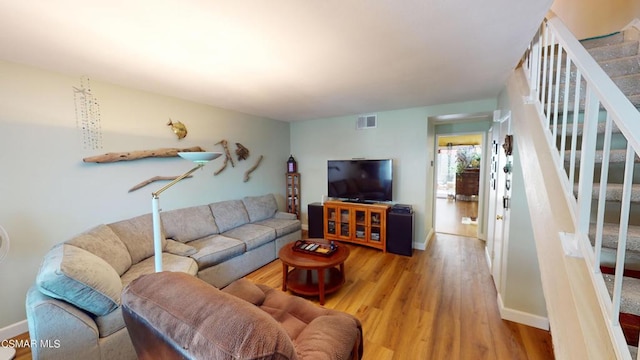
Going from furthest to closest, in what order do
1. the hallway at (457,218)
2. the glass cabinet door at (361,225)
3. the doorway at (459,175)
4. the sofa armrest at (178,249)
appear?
1. the doorway at (459,175)
2. the hallway at (457,218)
3. the glass cabinet door at (361,225)
4. the sofa armrest at (178,249)

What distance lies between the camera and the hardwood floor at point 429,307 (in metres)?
1.76

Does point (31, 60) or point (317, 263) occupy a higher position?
point (31, 60)

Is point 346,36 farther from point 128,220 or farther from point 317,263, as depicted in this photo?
point 128,220

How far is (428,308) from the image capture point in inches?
88.6

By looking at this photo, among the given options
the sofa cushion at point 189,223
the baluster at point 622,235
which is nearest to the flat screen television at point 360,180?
the sofa cushion at point 189,223

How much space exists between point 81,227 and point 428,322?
3382 mm

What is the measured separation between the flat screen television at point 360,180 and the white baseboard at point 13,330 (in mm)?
3693

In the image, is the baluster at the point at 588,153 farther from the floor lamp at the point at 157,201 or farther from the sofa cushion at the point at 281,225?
the sofa cushion at the point at 281,225

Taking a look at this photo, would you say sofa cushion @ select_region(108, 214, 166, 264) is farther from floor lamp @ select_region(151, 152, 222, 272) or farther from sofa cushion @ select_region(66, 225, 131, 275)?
floor lamp @ select_region(151, 152, 222, 272)

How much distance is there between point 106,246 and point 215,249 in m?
0.92

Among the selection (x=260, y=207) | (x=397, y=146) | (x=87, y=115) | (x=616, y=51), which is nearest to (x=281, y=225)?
(x=260, y=207)

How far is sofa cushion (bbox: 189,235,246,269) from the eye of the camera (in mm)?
2434

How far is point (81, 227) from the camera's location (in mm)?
2260

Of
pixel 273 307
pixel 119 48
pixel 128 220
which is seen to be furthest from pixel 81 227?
pixel 273 307
